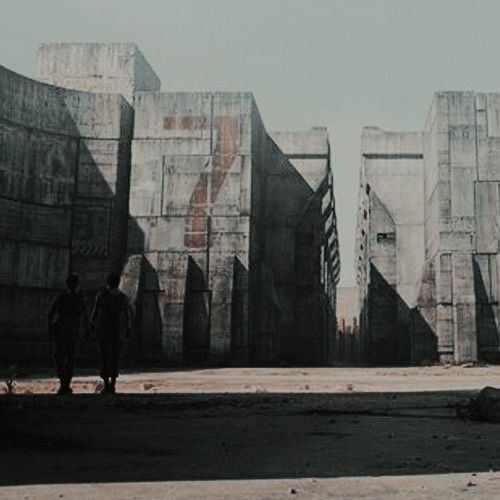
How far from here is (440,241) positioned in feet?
88.0

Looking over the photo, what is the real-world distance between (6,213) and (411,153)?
57.3 ft

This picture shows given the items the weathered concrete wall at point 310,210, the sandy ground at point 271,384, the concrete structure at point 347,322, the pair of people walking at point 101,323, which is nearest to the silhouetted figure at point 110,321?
the pair of people walking at point 101,323

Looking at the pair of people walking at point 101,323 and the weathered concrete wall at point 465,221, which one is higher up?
the weathered concrete wall at point 465,221

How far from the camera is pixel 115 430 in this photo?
5578 millimetres

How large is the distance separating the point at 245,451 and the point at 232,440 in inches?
22.9

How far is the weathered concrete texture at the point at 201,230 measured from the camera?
971 inches

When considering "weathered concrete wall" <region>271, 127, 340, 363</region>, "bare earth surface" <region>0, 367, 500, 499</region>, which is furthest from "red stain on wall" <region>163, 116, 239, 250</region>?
"bare earth surface" <region>0, 367, 500, 499</region>

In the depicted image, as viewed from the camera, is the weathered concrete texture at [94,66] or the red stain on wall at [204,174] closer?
the red stain on wall at [204,174]

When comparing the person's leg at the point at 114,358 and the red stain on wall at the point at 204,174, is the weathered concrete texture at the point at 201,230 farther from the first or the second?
the person's leg at the point at 114,358

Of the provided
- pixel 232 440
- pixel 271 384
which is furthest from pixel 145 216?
pixel 232 440

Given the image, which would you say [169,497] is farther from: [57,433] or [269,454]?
[57,433]

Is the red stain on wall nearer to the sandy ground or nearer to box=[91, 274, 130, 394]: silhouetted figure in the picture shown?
the sandy ground

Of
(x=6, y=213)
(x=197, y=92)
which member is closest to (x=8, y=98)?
(x=6, y=213)

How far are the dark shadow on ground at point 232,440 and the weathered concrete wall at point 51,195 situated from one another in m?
15.9
